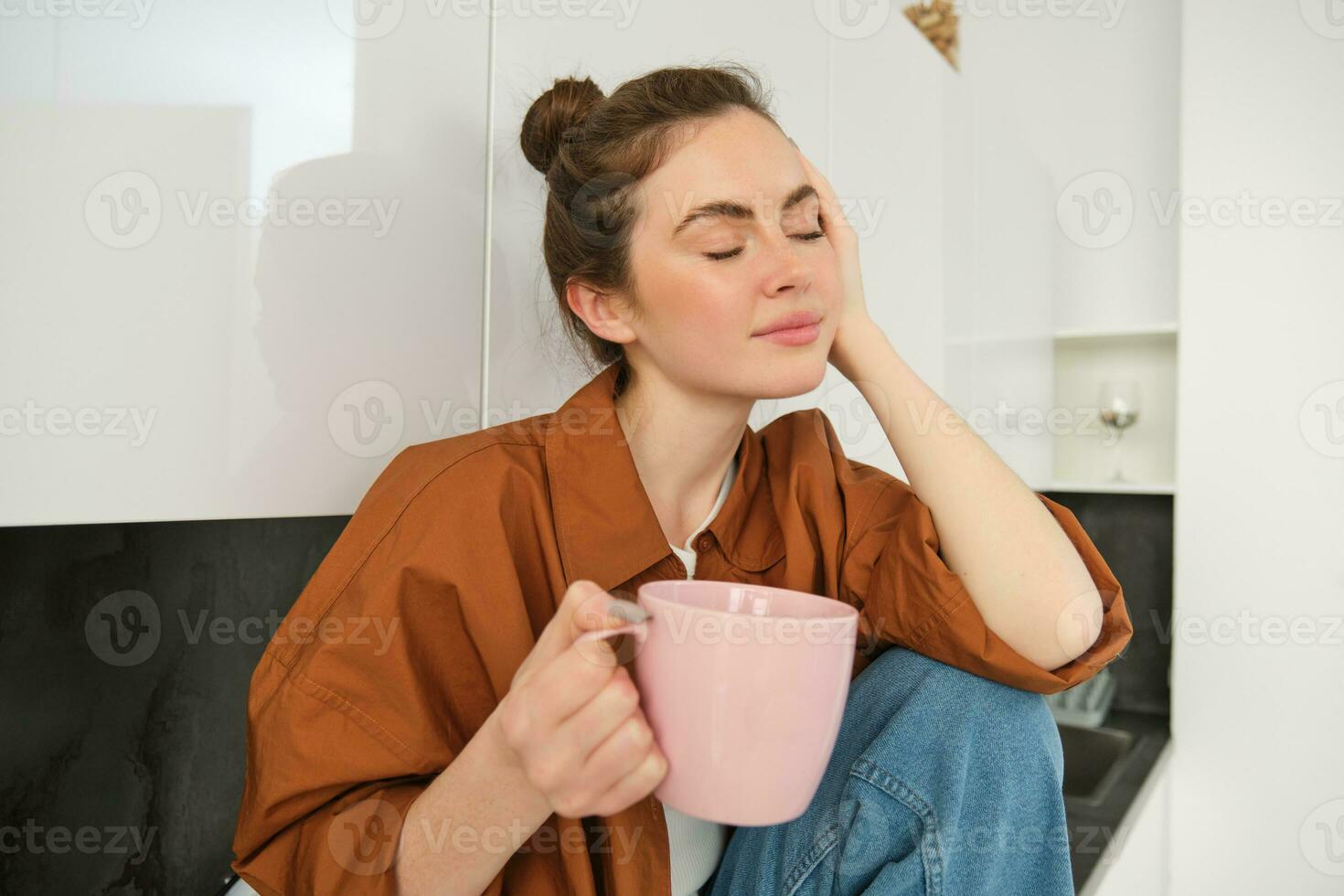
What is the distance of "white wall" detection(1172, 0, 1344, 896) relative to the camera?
191cm

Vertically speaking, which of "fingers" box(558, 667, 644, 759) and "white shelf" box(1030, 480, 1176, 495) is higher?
"white shelf" box(1030, 480, 1176, 495)

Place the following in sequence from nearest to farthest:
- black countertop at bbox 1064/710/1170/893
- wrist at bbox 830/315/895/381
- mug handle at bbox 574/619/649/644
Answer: mug handle at bbox 574/619/649/644, wrist at bbox 830/315/895/381, black countertop at bbox 1064/710/1170/893

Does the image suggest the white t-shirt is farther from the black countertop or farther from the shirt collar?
the black countertop

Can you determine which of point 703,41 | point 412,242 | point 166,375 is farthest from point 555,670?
point 703,41

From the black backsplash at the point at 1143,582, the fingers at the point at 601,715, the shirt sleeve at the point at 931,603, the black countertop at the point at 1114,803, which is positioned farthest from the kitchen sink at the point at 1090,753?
the fingers at the point at 601,715

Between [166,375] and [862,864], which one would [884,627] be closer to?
[862,864]

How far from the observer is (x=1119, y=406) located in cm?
229

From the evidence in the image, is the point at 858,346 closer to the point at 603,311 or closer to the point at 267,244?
the point at 603,311

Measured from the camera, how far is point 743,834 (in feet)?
2.86

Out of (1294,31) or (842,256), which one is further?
(1294,31)

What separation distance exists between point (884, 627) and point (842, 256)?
382 mm

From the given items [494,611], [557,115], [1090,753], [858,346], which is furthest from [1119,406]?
[494,611]

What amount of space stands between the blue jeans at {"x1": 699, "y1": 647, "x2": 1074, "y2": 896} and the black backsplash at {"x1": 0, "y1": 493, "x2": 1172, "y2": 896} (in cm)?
61

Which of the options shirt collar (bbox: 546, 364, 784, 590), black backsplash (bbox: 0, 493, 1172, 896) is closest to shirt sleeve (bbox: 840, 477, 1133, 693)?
shirt collar (bbox: 546, 364, 784, 590)
